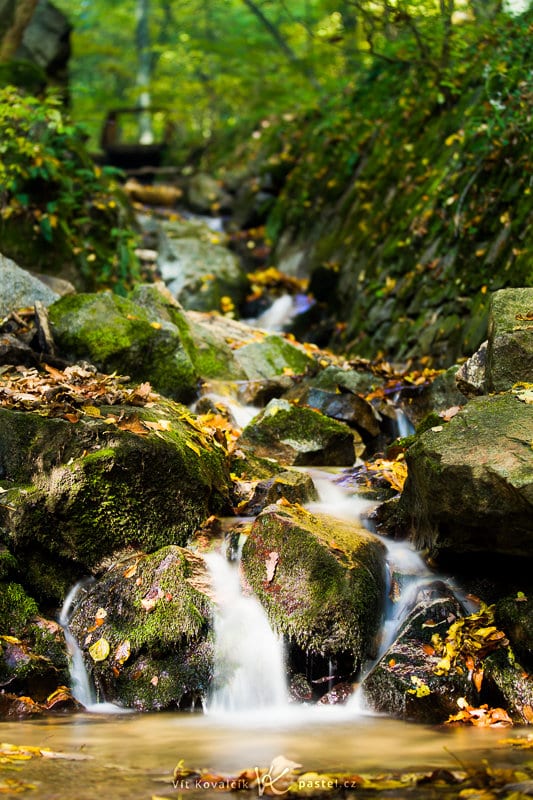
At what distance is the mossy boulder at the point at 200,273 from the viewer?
1180cm

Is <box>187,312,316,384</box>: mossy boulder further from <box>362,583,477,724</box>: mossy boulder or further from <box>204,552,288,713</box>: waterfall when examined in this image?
<box>362,583,477,724</box>: mossy boulder

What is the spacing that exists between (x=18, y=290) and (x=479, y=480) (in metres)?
5.33

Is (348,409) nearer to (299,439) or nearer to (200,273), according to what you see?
(299,439)

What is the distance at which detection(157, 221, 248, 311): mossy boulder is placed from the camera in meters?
11.8

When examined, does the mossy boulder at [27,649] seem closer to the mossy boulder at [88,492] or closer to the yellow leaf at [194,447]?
the mossy boulder at [88,492]

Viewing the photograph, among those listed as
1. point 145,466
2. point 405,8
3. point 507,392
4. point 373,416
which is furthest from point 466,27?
point 145,466

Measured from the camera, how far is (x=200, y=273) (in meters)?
12.1

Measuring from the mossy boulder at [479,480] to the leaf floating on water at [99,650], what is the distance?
1.95m

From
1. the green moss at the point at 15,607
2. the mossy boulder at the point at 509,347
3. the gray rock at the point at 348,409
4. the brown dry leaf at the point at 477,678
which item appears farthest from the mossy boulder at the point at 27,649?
the gray rock at the point at 348,409

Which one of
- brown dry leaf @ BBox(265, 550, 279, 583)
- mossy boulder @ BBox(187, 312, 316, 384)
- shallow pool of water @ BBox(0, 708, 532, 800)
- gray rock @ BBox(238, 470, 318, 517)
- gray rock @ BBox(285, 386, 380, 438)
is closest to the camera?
shallow pool of water @ BBox(0, 708, 532, 800)

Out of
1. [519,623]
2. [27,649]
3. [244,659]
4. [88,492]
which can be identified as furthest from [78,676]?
[519,623]

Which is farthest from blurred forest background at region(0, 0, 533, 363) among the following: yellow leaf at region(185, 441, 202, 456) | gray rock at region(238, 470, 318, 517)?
yellow leaf at region(185, 441, 202, 456)

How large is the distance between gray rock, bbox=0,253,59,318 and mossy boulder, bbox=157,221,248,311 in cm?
414

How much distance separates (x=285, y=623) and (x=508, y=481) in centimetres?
147
